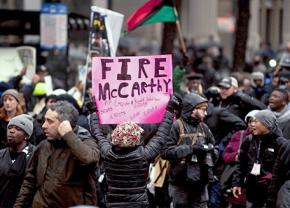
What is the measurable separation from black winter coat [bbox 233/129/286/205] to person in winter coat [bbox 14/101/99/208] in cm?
235

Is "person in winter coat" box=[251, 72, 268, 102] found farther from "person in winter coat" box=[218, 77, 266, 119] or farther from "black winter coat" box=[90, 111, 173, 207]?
"black winter coat" box=[90, 111, 173, 207]

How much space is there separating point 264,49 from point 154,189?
26.4m

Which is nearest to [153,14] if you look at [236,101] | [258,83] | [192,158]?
[258,83]

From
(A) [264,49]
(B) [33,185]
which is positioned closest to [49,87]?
(B) [33,185]

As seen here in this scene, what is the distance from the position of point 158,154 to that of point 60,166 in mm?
1289

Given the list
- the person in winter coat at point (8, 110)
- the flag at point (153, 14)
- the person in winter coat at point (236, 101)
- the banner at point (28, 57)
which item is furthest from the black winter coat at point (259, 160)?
the banner at point (28, 57)

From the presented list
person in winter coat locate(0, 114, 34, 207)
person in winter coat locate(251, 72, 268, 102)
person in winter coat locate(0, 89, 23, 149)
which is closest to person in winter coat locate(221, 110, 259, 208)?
person in winter coat locate(0, 89, 23, 149)

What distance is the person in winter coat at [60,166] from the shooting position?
769cm

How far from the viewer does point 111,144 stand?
8.38 meters

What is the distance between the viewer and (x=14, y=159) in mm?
8781

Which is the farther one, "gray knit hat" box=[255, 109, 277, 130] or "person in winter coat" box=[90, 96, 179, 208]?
"gray knit hat" box=[255, 109, 277, 130]

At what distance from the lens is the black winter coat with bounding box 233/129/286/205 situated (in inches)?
378

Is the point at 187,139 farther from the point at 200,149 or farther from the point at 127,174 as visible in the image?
A: the point at 127,174

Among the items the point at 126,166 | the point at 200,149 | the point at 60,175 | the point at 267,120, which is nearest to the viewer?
the point at 60,175
